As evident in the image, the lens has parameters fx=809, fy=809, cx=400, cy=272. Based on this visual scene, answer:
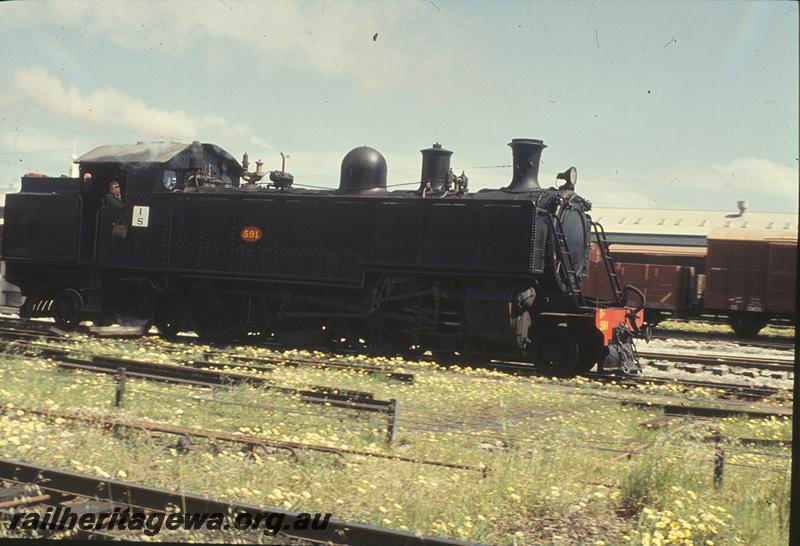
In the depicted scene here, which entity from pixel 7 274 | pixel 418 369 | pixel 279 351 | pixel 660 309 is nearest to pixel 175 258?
pixel 279 351

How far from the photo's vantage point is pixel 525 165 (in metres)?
12.8

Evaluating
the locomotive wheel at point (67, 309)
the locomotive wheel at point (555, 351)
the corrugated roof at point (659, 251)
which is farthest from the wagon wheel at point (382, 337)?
the corrugated roof at point (659, 251)

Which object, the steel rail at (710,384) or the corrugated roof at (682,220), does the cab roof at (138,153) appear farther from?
the corrugated roof at (682,220)

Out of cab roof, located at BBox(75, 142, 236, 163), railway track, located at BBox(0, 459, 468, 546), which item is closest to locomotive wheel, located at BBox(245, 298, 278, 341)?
cab roof, located at BBox(75, 142, 236, 163)

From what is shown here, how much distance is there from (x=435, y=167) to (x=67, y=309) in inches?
302

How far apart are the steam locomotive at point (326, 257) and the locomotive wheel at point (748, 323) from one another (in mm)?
9217

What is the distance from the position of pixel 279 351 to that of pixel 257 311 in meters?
1.16

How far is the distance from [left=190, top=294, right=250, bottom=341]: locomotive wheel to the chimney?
16.7ft

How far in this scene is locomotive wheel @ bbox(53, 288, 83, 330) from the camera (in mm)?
15297

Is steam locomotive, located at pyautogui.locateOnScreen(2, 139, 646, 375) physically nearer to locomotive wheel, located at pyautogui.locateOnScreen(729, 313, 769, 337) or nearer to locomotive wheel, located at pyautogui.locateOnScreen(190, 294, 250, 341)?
locomotive wheel, located at pyautogui.locateOnScreen(190, 294, 250, 341)

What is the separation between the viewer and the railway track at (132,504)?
15.3 ft

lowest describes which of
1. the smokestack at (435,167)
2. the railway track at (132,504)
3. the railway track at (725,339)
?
the railway track at (132,504)

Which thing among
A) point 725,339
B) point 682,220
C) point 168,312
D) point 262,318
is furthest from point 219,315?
point 682,220

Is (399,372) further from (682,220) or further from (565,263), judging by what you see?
(682,220)
